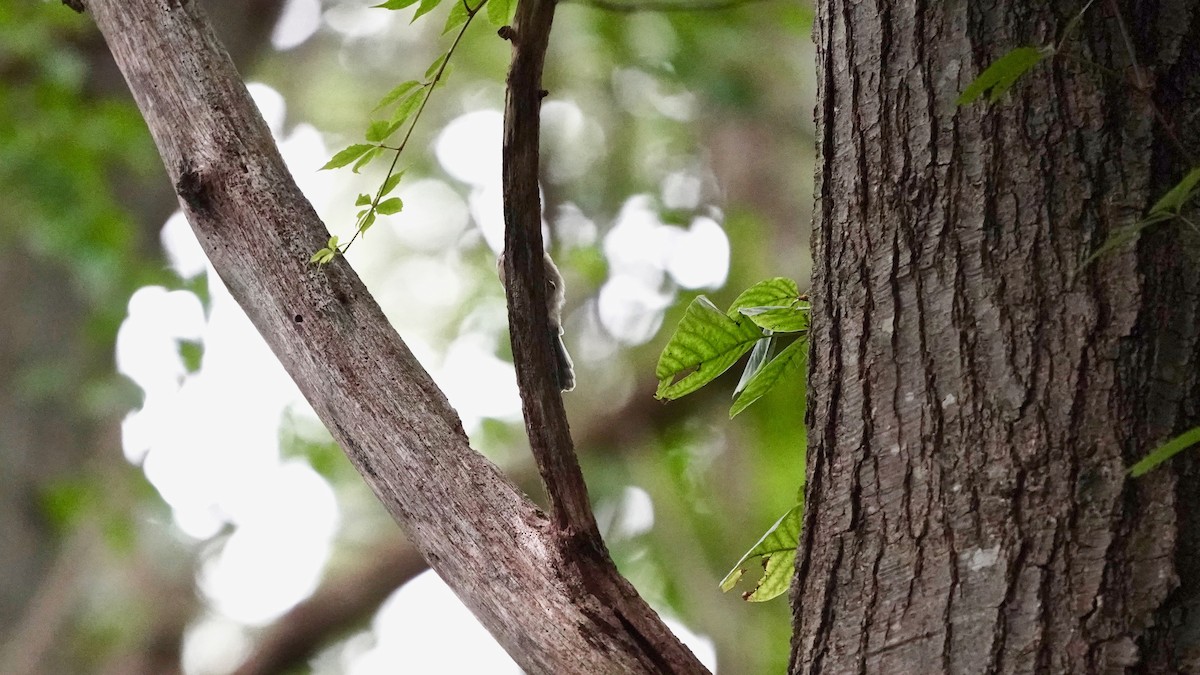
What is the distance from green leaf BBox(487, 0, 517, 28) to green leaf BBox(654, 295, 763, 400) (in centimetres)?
40

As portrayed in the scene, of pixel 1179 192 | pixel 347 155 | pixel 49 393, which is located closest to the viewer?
pixel 1179 192

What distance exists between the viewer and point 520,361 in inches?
43.7

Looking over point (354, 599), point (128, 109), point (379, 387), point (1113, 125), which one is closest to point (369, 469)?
point (379, 387)

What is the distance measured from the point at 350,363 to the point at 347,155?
23cm

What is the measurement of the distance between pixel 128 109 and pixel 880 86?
11.2ft

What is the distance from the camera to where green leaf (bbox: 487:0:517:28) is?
50.9 inches

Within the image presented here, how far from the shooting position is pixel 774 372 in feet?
4.23

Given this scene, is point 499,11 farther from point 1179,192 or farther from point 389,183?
point 1179,192

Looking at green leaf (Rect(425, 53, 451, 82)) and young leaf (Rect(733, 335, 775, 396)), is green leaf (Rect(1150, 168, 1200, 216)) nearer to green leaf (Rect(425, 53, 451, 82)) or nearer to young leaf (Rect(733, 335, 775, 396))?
young leaf (Rect(733, 335, 775, 396))

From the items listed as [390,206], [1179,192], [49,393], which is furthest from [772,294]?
[49,393]

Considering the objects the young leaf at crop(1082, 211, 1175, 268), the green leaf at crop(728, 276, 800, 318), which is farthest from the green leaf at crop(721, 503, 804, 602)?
the young leaf at crop(1082, 211, 1175, 268)

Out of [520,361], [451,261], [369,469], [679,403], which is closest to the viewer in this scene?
Result: [520,361]

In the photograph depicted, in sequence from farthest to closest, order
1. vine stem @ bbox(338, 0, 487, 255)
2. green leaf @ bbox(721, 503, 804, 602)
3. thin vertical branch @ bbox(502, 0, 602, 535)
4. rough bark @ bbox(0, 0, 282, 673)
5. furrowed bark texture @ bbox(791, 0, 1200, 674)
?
rough bark @ bbox(0, 0, 282, 673)
green leaf @ bbox(721, 503, 804, 602)
vine stem @ bbox(338, 0, 487, 255)
thin vertical branch @ bbox(502, 0, 602, 535)
furrowed bark texture @ bbox(791, 0, 1200, 674)

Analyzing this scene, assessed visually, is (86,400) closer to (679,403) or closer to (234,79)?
(679,403)
